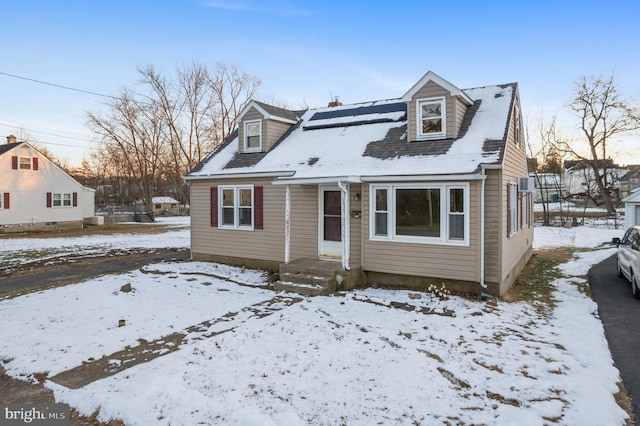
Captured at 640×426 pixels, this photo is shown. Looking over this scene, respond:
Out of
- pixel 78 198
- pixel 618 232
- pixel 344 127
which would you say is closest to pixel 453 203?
pixel 344 127

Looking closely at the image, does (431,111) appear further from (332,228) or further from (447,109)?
(332,228)

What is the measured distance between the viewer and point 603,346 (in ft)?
19.0

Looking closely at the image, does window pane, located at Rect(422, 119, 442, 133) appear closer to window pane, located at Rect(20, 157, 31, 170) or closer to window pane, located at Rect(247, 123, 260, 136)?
window pane, located at Rect(247, 123, 260, 136)

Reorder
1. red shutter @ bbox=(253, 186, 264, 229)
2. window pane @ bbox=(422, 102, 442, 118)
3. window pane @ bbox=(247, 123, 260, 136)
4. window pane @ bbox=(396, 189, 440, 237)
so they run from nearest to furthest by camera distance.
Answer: window pane @ bbox=(396, 189, 440, 237), window pane @ bbox=(422, 102, 442, 118), red shutter @ bbox=(253, 186, 264, 229), window pane @ bbox=(247, 123, 260, 136)

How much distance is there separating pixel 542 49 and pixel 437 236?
9680 millimetres

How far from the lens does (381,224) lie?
31.2ft

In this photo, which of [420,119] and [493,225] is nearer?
[493,225]

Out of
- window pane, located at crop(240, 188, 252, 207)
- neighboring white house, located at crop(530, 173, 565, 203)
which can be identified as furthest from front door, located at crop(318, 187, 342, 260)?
neighboring white house, located at crop(530, 173, 565, 203)

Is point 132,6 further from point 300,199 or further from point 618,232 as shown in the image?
point 618,232

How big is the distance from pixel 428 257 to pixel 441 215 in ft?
3.42

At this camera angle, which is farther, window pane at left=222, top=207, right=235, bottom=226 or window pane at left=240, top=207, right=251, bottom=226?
window pane at left=222, top=207, right=235, bottom=226

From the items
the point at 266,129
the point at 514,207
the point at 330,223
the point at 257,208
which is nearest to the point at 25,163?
the point at 266,129

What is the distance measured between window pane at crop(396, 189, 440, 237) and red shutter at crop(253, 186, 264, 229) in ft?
14.4

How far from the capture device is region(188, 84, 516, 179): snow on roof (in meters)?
8.93
